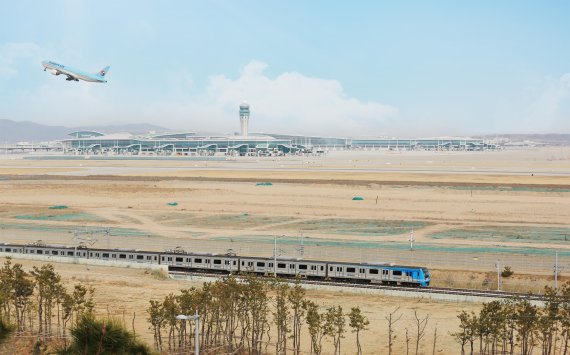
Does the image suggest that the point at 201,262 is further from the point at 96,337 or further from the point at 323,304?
the point at 96,337

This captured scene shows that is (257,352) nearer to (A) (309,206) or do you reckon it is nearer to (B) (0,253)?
(B) (0,253)

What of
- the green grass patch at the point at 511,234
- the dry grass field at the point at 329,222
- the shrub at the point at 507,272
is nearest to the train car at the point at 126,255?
the dry grass field at the point at 329,222

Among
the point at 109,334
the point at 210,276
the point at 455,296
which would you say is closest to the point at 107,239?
the point at 210,276

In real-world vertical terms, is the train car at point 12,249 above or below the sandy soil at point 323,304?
above

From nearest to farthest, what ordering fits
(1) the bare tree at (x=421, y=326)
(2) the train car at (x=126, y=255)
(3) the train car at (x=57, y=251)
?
(1) the bare tree at (x=421, y=326), (2) the train car at (x=126, y=255), (3) the train car at (x=57, y=251)

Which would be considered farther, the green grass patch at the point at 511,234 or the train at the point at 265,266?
the green grass patch at the point at 511,234

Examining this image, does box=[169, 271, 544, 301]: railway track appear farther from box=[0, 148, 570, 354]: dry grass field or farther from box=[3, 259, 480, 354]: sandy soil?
box=[0, 148, 570, 354]: dry grass field

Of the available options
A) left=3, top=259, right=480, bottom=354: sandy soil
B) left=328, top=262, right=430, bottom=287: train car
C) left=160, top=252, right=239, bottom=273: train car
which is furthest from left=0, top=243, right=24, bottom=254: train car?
left=328, top=262, right=430, bottom=287: train car

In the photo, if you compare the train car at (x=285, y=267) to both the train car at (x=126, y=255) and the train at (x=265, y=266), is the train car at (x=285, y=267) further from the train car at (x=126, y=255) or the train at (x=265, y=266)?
the train car at (x=126, y=255)
